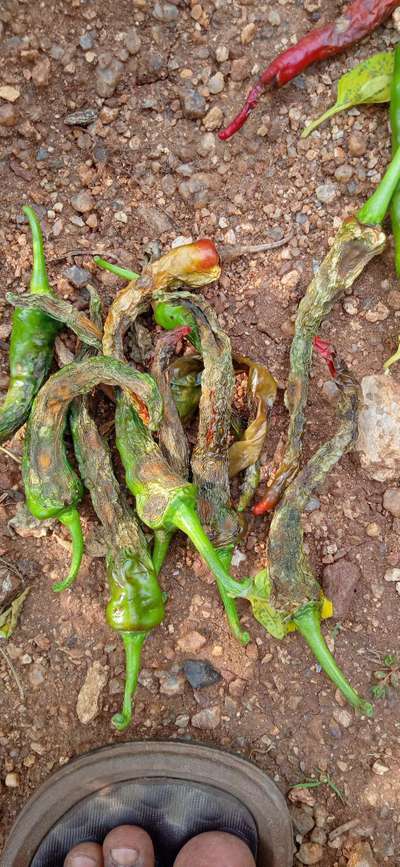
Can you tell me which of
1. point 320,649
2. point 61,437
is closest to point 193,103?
point 61,437

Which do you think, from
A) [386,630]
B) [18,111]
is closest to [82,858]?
[386,630]

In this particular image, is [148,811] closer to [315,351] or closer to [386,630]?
[386,630]

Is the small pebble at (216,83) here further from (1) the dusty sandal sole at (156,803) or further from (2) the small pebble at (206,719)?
(1) the dusty sandal sole at (156,803)

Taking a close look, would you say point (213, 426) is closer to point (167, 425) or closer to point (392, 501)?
point (167, 425)

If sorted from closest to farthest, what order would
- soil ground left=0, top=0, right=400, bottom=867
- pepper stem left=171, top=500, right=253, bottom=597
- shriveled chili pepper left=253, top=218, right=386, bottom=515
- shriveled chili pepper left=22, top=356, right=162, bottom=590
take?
pepper stem left=171, top=500, right=253, bottom=597, shriveled chili pepper left=22, top=356, right=162, bottom=590, shriveled chili pepper left=253, top=218, right=386, bottom=515, soil ground left=0, top=0, right=400, bottom=867

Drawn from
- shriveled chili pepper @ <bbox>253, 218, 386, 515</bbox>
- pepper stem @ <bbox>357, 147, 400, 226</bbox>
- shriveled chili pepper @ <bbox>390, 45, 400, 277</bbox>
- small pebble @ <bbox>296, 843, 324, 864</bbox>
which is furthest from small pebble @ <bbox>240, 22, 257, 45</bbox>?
small pebble @ <bbox>296, 843, 324, 864</bbox>

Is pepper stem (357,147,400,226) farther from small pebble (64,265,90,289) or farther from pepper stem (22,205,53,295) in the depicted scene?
pepper stem (22,205,53,295)
